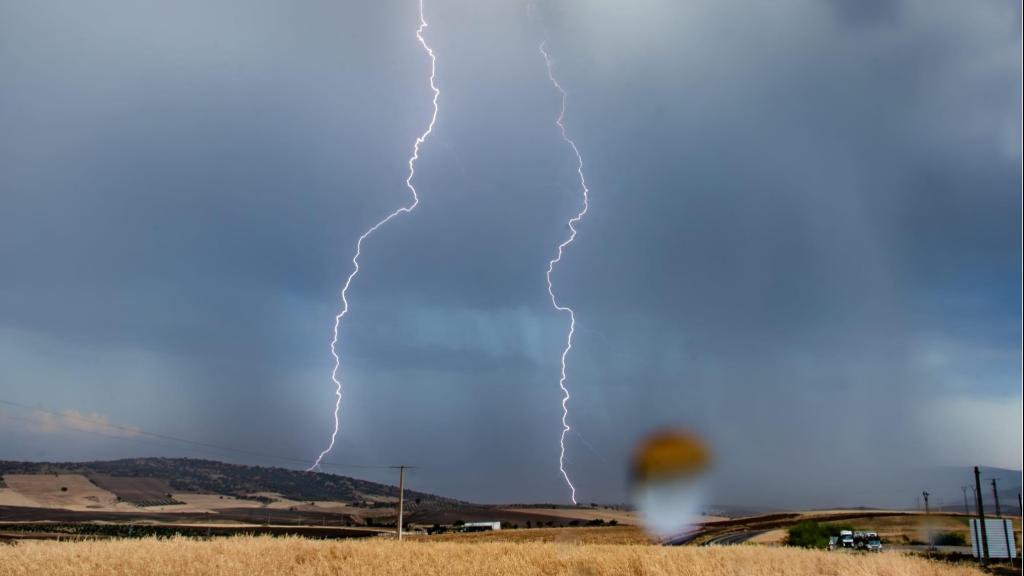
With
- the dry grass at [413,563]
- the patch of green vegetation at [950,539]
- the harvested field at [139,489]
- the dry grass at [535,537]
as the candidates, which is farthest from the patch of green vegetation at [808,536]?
the harvested field at [139,489]

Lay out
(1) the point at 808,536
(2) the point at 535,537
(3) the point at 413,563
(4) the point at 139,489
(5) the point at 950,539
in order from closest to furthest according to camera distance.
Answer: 1. (3) the point at 413,563
2. (2) the point at 535,537
3. (1) the point at 808,536
4. (5) the point at 950,539
5. (4) the point at 139,489

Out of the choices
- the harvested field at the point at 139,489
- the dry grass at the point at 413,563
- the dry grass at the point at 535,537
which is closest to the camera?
the dry grass at the point at 413,563

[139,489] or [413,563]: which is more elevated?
[413,563]

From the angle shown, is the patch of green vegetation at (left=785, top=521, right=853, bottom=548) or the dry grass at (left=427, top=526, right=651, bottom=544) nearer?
the dry grass at (left=427, top=526, right=651, bottom=544)

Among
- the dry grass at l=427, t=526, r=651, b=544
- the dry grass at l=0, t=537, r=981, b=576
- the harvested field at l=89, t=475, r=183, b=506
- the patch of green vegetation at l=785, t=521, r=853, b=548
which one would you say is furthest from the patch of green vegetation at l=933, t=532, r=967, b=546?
the harvested field at l=89, t=475, r=183, b=506

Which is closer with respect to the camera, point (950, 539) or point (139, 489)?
point (950, 539)

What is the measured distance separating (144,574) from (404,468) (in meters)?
51.4

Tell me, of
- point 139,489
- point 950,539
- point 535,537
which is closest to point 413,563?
point 535,537

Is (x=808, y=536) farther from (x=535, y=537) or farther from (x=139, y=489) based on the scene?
(x=139, y=489)

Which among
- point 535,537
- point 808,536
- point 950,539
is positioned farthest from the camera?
point 950,539

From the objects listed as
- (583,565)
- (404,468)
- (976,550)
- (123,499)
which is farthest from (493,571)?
(123,499)

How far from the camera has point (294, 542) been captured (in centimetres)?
2728

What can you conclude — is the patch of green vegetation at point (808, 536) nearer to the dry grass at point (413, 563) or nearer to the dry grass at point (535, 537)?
the dry grass at point (535, 537)

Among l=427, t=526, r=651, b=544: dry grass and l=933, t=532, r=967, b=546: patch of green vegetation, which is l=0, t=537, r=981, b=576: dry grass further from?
l=933, t=532, r=967, b=546: patch of green vegetation
